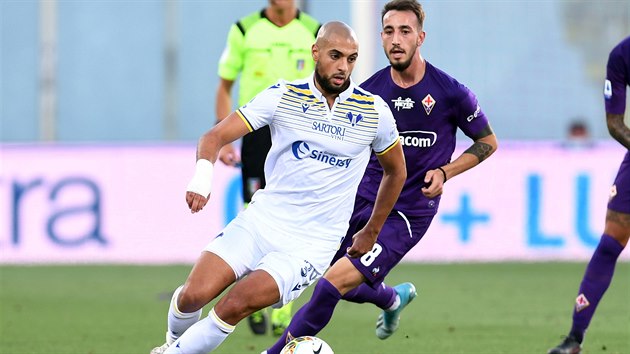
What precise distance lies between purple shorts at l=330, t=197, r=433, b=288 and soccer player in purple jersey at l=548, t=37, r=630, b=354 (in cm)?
107

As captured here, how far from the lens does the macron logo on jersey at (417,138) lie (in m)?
8.21

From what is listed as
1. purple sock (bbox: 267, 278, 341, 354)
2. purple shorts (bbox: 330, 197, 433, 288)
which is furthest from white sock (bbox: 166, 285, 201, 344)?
purple shorts (bbox: 330, 197, 433, 288)

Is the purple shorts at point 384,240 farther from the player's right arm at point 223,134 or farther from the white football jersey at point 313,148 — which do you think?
the player's right arm at point 223,134

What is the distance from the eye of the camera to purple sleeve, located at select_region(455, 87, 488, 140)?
8211mm

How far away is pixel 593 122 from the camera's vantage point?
64.6ft

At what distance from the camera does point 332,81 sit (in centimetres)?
715

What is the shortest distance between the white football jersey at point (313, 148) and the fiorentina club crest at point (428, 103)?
857mm

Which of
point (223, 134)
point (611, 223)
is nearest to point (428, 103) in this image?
point (611, 223)

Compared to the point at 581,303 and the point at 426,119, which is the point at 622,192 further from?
the point at 426,119

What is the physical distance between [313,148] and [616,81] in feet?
6.71

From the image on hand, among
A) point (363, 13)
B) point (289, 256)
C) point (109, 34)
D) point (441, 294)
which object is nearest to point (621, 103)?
point (289, 256)

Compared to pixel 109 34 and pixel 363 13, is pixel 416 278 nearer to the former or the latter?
pixel 363 13

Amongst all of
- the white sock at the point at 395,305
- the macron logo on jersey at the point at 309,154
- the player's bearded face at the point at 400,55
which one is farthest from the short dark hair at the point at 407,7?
the white sock at the point at 395,305

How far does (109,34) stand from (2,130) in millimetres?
2055
